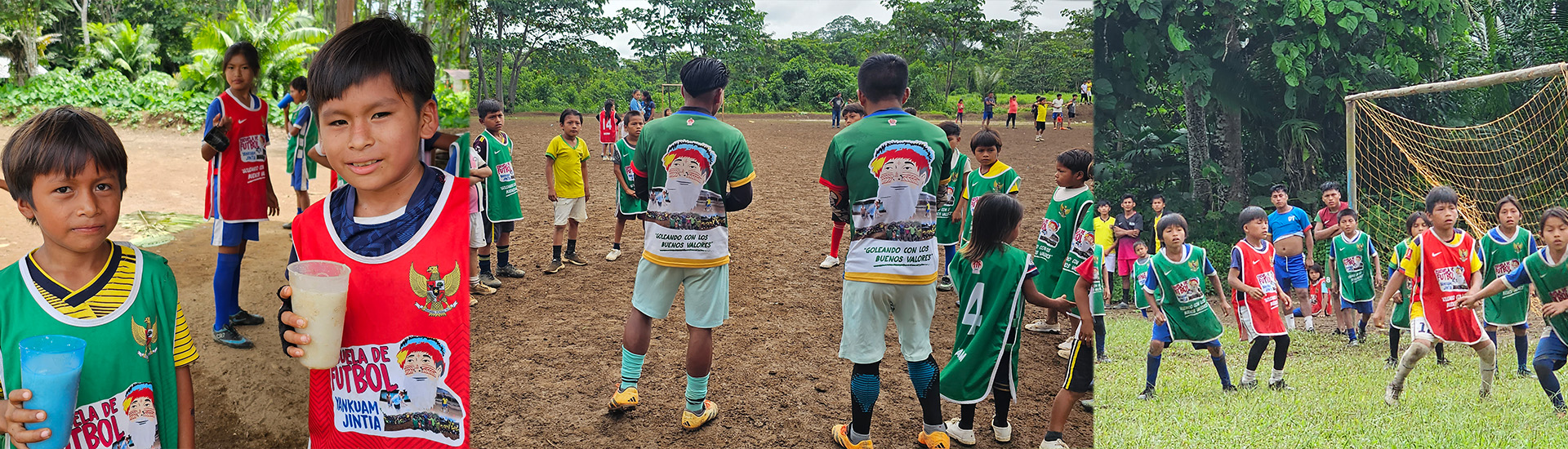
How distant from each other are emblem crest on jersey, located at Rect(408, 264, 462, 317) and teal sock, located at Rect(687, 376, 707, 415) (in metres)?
1.36

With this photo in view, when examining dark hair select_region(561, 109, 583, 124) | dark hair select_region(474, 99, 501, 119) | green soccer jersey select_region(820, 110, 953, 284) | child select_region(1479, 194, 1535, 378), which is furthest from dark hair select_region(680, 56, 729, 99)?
child select_region(1479, 194, 1535, 378)

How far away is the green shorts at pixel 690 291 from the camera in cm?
279

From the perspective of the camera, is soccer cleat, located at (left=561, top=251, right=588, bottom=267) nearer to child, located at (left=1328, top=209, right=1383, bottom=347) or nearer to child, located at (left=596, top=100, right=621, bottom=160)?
child, located at (left=596, top=100, right=621, bottom=160)

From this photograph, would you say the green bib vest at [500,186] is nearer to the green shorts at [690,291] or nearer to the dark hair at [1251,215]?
the green shorts at [690,291]

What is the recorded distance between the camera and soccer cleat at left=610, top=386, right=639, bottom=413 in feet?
9.62

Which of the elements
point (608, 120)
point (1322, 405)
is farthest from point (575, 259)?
point (1322, 405)

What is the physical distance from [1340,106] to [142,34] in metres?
3.62

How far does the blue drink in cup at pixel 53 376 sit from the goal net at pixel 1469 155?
→ 310 cm

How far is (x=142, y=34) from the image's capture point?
248cm

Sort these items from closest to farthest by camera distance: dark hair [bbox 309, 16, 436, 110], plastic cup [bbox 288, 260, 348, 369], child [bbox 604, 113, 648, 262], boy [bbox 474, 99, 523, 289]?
plastic cup [bbox 288, 260, 348, 369], dark hair [bbox 309, 16, 436, 110], child [bbox 604, 113, 648, 262], boy [bbox 474, 99, 523, 289]

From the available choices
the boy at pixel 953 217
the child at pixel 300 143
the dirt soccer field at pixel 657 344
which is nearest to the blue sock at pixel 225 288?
the dirt soccer field at pixel 657 344

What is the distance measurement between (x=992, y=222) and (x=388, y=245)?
185 cm

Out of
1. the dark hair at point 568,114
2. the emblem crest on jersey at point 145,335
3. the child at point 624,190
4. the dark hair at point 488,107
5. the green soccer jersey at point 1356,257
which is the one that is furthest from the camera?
the dark hair at point 568,114

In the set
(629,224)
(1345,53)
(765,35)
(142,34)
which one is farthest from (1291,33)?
(142,34)
